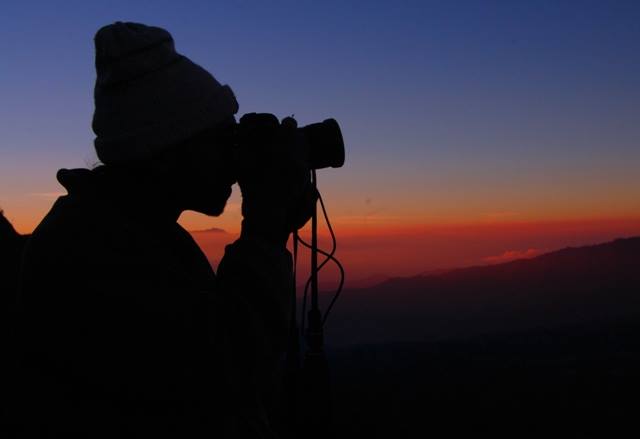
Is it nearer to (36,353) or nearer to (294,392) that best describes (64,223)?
(36,353)

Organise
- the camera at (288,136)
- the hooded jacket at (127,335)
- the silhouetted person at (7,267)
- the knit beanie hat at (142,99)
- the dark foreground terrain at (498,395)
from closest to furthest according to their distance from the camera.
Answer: the hooded jacket at (127,335), the knit beanie hat at (142,99), the camera at (288,136), the silhouetted person at (7,267), the dark foreground terrain at (498,395)

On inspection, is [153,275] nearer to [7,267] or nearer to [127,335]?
[127,335]

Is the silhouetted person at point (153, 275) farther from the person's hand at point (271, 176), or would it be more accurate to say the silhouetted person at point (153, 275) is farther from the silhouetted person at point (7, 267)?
the silhouetted person at point (7, 267)

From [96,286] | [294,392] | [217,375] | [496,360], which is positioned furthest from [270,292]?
[496,360]

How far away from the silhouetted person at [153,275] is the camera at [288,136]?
13 mm

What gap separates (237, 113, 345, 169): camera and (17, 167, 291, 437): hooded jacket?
0.38m

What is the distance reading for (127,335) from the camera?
1380mm

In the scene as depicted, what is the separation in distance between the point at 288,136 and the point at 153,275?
552mm

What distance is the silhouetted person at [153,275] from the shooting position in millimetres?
1389

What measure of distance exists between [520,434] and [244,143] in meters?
16.6

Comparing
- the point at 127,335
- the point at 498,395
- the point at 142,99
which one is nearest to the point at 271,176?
the point at 142,99

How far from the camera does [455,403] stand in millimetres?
19516

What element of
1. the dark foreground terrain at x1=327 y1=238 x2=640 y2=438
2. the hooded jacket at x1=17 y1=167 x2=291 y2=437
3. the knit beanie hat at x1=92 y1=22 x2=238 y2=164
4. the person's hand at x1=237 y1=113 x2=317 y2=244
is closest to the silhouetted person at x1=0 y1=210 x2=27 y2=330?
the hooded jacket at x1=17 y1=167 x2=291 y2=437

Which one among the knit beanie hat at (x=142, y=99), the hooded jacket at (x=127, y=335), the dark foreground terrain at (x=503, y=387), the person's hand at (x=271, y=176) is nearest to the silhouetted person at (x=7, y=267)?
the hooded jacket at (x=127, y=335)
